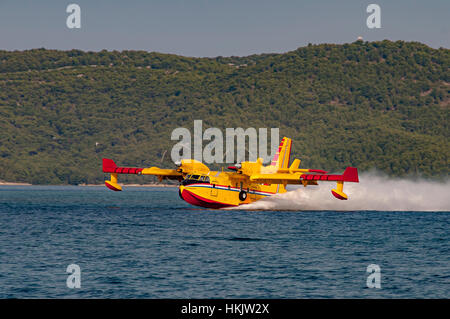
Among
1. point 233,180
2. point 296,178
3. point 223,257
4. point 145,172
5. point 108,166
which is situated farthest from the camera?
point 108,166

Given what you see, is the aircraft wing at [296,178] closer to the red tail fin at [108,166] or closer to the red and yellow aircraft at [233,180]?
the red and yellow aircraft at [233,180]

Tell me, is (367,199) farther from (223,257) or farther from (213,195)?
(223,257)

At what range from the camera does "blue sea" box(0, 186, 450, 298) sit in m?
28.4

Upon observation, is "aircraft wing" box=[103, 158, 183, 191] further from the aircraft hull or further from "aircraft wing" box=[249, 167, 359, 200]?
"aircraft wing" box=[249, 167, 359, 200]

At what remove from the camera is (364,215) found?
72.7 metres

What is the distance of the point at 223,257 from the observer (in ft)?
124

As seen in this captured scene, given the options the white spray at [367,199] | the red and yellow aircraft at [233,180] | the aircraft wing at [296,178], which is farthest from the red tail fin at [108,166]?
the white spray at [367,199]

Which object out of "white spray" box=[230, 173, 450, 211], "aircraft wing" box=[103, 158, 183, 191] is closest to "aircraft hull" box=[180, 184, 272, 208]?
"aircraft wing" box=[103, 158, 183, 191]

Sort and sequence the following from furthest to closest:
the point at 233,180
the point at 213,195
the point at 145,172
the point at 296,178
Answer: the point at 145,172, the point at 233,180, the point at 213,195, the point at 296,178

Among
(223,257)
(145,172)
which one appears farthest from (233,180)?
(223,257)

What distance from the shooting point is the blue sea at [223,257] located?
1120 inches

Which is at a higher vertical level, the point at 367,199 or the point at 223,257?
the point at 367,199
